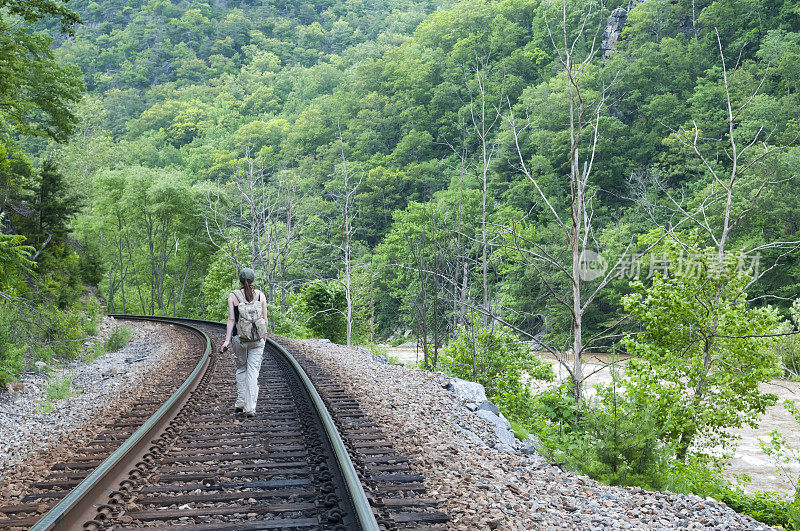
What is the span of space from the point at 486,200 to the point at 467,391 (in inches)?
590

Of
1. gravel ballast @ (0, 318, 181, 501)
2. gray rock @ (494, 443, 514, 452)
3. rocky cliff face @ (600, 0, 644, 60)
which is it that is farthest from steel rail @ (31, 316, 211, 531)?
rocky cliff face @ (600, 0, 644, 60)

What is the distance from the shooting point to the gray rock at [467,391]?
790 cm

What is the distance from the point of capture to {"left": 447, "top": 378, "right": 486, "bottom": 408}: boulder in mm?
7875

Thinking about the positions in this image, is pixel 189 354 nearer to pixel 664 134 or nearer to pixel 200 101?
pixel 664 134

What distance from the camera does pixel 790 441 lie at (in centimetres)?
1525

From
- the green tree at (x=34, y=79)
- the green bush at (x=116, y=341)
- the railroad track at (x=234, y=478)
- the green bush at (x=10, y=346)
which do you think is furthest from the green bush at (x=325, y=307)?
the railroad track at (x=234, y=478)

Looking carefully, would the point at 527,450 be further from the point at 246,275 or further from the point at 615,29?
the point at 615,29

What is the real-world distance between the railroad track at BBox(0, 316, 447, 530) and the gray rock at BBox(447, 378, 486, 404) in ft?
6.79

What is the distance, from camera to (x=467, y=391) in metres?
8.14

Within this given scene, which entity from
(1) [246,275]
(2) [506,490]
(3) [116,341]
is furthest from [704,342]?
(3) [116,341]

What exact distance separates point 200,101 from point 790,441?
89.2 m

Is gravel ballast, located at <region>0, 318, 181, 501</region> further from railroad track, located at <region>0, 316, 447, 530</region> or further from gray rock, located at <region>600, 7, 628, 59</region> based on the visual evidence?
gray rock, located at <region>600, 7, 628, 59</region>

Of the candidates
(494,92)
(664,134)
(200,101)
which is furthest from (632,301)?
(200,101)

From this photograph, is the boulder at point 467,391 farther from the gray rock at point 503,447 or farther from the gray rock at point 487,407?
the gray rock at point 503,447
